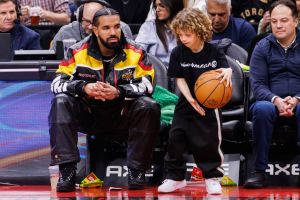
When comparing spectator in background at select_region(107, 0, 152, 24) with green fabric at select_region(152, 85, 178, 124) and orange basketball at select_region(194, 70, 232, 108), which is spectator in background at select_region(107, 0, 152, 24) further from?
orange basketball at select_region(194, 70, 232, 108)

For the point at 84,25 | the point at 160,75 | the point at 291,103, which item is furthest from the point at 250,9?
the point at 291,103

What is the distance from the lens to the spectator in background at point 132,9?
38.1 ft

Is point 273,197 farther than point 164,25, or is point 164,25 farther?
point 164,25

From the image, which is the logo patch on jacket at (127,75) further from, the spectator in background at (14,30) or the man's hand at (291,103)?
the spectator in background at (14,30)

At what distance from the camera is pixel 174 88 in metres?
9.15

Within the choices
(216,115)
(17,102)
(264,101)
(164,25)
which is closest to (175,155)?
(216,115)

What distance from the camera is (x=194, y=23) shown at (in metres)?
8.01

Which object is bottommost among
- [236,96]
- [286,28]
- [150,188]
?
[150,188]

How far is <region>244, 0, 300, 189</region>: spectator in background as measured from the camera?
838 cm

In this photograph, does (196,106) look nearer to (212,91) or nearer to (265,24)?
(212,91)

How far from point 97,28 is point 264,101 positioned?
1.74 m

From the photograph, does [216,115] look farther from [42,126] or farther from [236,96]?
[42,126]

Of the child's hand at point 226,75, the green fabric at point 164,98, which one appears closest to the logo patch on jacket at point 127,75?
the green fabric at point 164,98

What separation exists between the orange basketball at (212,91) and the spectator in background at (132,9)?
3.85 metres
